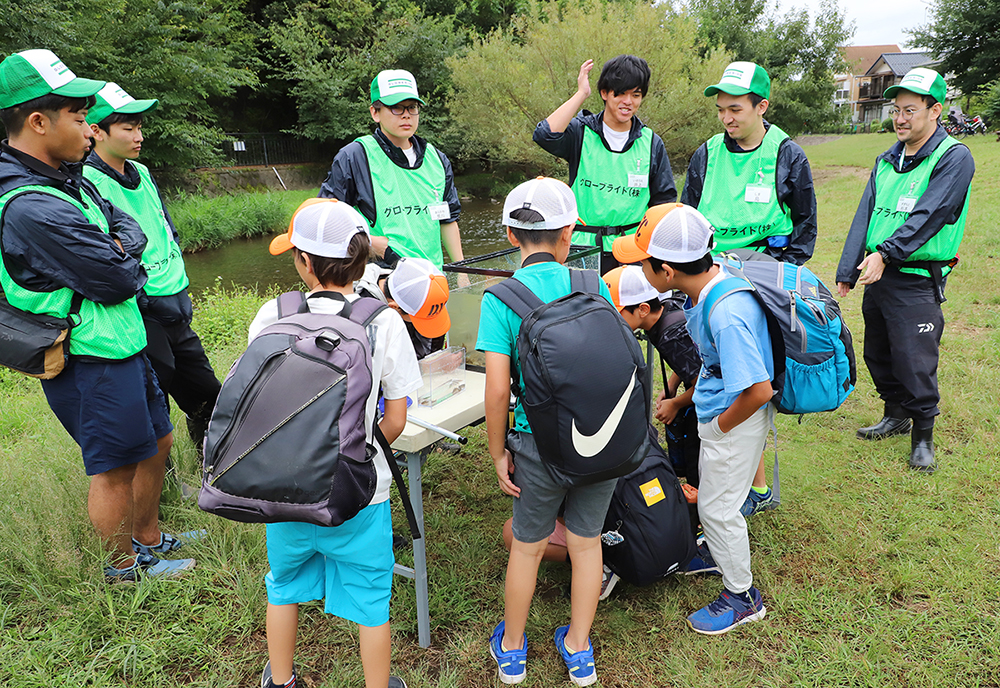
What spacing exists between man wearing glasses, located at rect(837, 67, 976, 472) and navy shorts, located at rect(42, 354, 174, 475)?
11.8 ft

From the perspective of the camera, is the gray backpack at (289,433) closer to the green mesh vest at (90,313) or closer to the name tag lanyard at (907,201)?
the green mesh vest at (90,313)

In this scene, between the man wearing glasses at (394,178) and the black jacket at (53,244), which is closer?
the black jacket at (53,244)

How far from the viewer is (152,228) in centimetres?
308

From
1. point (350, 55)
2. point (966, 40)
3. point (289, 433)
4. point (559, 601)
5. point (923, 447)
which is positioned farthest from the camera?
point (966, 40)

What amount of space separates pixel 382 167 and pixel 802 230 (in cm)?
231

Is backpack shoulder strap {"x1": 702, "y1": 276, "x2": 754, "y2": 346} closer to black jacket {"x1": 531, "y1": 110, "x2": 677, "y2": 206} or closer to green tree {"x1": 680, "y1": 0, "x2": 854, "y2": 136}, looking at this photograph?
black jacket {"x1": 531, "y1": 110, "x2": 677, "y2": 206}

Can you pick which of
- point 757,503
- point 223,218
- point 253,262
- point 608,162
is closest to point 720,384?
point 757,503

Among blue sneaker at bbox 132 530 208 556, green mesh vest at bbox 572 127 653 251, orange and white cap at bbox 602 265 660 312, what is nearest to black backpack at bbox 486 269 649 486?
orange and white cap at bbox 602 265 660 312

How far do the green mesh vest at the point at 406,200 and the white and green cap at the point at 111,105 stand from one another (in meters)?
1.08

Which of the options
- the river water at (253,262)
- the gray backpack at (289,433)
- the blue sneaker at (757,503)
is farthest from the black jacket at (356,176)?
the river water at (253,262)

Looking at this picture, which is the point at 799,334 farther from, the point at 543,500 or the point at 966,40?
the point at 966,40

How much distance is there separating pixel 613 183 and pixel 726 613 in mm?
2244

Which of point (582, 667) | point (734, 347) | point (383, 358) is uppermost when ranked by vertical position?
point (383, 358)

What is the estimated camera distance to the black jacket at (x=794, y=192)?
3221 millimetres
